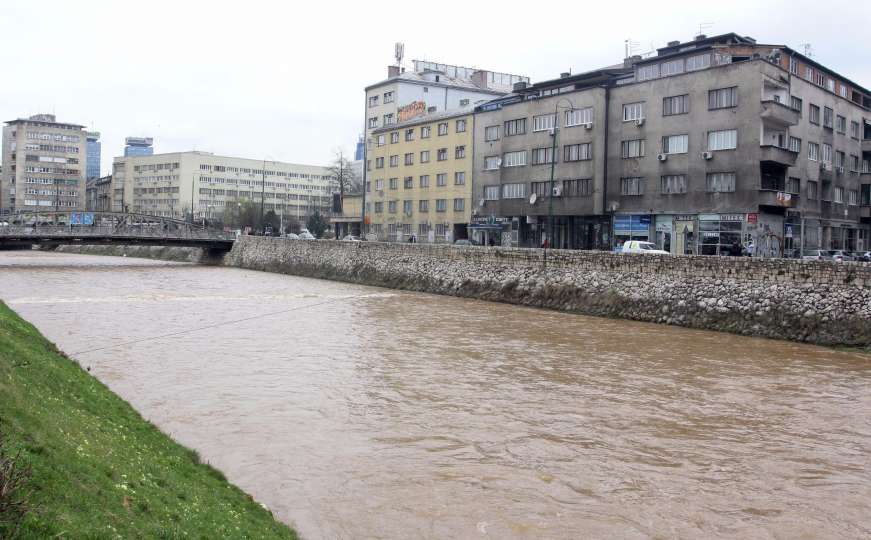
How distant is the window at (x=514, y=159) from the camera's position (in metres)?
59.8

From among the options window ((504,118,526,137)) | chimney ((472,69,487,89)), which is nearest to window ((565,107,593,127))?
window ((504,118,526,137))

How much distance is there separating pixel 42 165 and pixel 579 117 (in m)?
134

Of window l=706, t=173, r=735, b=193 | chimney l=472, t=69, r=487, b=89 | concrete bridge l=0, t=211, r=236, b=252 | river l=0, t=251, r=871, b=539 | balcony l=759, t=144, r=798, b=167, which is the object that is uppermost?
chimney l=472, t=69, r=487, b=89

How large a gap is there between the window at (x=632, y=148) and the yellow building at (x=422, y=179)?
57.9 feet

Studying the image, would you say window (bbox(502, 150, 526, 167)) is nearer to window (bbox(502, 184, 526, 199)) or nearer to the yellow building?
window (bbox(502, 184, 526, 199))

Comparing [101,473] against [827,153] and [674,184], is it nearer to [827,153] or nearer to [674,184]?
[674,184]

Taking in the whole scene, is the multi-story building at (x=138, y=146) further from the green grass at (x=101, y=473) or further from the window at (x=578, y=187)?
the green grass at (x=101, y=473)

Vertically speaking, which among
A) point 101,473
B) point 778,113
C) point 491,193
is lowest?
point 101,473

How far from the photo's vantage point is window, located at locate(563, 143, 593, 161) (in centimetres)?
5459

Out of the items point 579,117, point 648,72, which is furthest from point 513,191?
point 648,72

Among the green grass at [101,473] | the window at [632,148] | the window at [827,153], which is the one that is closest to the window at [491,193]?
the window at [632,148]

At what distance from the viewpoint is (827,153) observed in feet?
175

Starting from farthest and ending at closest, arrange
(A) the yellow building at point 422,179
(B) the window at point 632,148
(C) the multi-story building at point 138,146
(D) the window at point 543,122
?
(C) the multi-story building at point 138,146, (A) the yellow building at point 422,179, (D) the window at point 543,122, (B) the window at point 632,148

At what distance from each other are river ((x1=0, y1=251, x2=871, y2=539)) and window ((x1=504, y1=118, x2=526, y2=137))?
107ft
